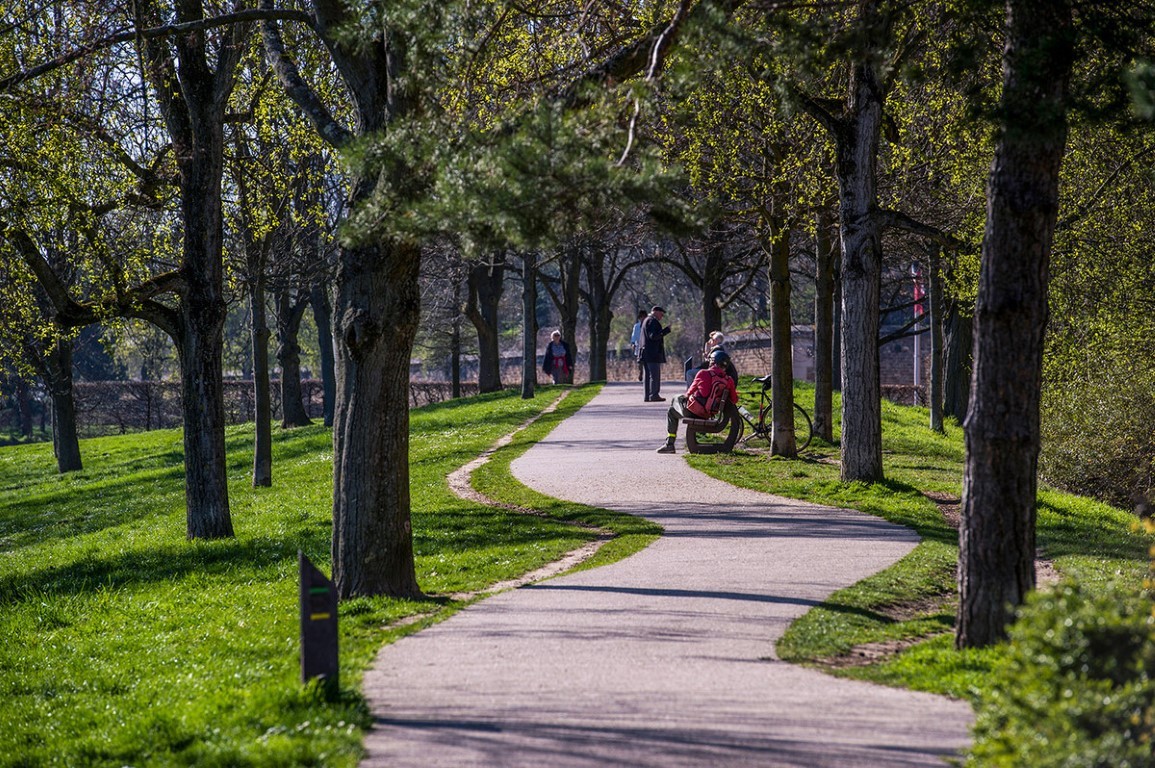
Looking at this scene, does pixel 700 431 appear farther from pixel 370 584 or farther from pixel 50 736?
pixel 50 736

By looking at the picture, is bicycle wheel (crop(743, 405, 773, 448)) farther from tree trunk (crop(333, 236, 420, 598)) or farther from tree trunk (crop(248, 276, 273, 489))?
tree trunk (crop(333, 236, 420, 598))

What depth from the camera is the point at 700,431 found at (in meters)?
20.3

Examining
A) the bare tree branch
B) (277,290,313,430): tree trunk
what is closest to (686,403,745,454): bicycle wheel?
the bare tree branch

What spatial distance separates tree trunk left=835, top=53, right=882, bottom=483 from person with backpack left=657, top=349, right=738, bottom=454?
3.89 metres

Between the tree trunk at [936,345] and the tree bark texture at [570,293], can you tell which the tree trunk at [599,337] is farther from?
the tree trunk at [936,345]

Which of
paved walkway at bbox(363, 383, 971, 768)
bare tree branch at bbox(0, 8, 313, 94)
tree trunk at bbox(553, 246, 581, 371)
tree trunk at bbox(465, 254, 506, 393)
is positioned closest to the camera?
paved walkway at bbox(363, 383, 971, 768)

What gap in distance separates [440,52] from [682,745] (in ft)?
17.3

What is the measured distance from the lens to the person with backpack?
20.0 m

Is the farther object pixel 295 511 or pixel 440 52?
pixel 295 511

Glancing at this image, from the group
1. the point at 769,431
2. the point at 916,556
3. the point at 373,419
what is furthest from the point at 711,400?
the point at 373,419

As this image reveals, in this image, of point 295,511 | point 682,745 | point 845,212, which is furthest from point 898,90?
point 682,745

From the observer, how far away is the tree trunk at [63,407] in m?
29.3

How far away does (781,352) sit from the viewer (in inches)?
773

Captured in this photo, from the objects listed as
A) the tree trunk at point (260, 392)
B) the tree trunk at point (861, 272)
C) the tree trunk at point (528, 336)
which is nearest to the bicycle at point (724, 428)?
the tree trunk at point (861, 272)
